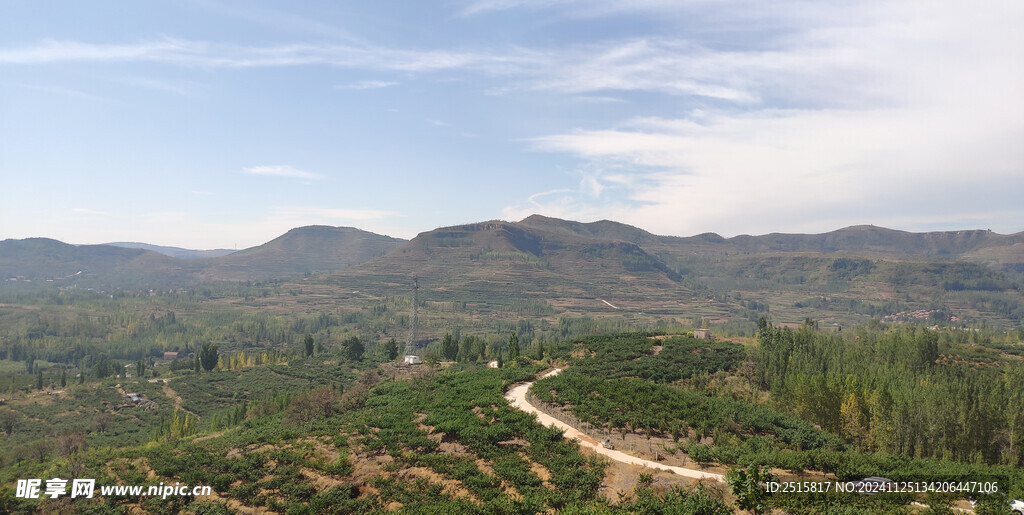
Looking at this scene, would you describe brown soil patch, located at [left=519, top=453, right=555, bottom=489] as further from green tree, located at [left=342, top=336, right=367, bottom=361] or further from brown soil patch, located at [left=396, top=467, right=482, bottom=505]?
green tree, located at [left=342, top=336, right=367, bottom=361]

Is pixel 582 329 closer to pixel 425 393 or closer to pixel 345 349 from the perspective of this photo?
pixel 345 349

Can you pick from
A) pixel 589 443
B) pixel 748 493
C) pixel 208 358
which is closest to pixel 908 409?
pixel 589 443

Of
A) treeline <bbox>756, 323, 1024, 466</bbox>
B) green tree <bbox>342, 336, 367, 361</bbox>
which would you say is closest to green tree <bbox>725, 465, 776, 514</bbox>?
treeline <bbox>756, 323, 1024, 466</bbox>

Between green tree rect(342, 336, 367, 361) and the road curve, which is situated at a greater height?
the road curve

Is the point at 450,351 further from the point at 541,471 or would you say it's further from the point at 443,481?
the point at 541,471

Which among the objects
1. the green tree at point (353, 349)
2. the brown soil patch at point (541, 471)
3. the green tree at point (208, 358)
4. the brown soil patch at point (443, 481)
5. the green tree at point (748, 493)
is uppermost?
the green tree at point (748, 493)

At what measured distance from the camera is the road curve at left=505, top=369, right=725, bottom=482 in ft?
99.0

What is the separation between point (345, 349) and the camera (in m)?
113

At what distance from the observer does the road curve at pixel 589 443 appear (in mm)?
30188

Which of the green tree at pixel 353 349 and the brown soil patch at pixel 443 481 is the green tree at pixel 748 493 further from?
the green tree at pixel 353 349

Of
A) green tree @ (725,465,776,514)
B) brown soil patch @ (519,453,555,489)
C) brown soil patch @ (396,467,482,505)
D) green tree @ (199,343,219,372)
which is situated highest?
green tree @ (725,465,776,514)

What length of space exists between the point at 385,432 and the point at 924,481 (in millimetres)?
37706

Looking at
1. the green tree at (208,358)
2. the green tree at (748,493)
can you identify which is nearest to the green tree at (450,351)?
the green tree at (208,358)

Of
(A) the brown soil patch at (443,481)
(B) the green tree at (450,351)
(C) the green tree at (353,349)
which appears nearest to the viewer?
(A) the brown soil patch at (443,481)
